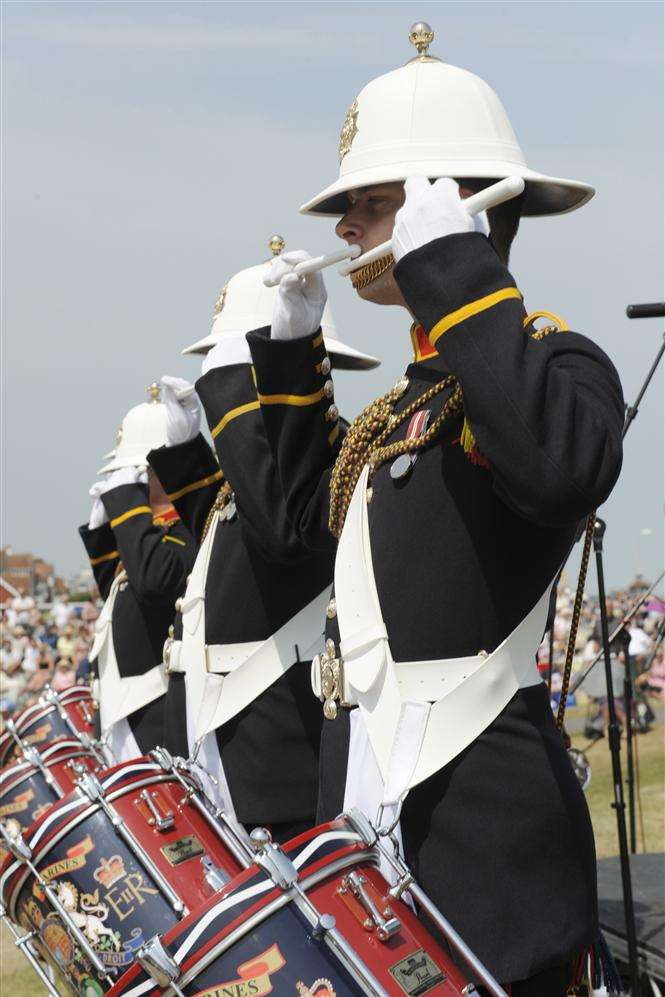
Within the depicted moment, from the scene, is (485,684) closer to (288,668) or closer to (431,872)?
(431,872)

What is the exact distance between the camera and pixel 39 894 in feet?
11.8

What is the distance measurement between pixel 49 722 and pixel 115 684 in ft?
2.32

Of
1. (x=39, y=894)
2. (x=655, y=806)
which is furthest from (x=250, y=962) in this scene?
(x=655, y=806)

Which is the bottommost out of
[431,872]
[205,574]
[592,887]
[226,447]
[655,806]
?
[655,806]

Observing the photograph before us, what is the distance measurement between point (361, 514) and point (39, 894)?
1.59 meters

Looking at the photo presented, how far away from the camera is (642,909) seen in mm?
4621

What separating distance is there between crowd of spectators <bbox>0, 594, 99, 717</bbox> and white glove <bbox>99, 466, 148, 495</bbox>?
7.69 metres

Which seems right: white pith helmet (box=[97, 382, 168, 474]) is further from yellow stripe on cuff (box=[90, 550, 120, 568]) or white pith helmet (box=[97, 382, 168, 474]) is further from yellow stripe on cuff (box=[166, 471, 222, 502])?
yellow stripe on cuff (box=[166, 471, 222, 502])

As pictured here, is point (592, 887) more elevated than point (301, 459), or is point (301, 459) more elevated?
point (301, 459)

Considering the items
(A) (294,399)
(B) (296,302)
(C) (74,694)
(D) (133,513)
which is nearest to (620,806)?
(A) (294,399)

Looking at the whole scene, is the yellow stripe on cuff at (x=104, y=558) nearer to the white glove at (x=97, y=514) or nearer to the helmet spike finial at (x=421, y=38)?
the white glove at (x=97, y=514)

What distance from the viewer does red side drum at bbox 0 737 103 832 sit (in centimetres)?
500

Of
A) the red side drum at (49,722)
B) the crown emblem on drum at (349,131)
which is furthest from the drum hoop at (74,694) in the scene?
the crown emblem on drum at (349,131)

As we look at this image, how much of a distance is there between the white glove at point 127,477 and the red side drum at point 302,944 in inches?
158
